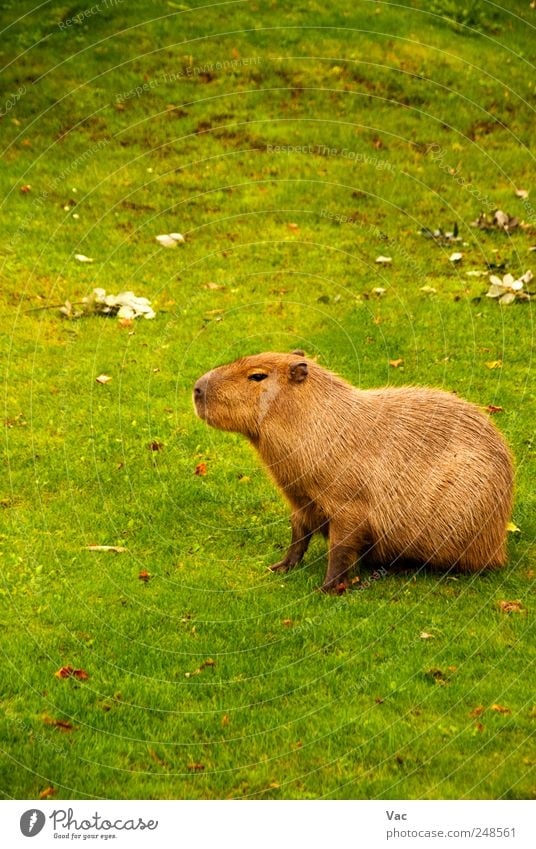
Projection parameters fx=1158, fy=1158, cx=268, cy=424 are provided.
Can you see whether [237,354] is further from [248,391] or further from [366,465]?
[366,465]

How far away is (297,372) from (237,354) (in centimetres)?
453

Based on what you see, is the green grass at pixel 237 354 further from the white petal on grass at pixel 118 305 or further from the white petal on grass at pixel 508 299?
the white petal on grass at pixel 118 305

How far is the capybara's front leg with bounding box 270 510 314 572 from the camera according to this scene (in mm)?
8859

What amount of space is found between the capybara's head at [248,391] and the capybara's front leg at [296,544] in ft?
2.47

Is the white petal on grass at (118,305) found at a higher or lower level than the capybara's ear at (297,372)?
higher

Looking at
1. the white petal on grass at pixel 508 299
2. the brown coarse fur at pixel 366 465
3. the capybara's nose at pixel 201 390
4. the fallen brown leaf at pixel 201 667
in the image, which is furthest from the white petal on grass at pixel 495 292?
the fallen brown leaf at pixel 201 667

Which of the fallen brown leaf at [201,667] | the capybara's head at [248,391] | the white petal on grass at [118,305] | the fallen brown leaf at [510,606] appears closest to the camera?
the fallen brown leaf at [201,667]

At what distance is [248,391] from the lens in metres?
8.64

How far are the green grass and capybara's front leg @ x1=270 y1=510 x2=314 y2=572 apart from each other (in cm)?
12

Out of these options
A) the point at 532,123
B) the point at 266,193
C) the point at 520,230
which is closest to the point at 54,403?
the point at 266,193

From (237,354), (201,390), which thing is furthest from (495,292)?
(201,390)

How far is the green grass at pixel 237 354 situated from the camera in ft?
22.4

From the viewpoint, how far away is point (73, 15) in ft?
67.2

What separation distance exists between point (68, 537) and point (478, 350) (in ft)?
18.8
